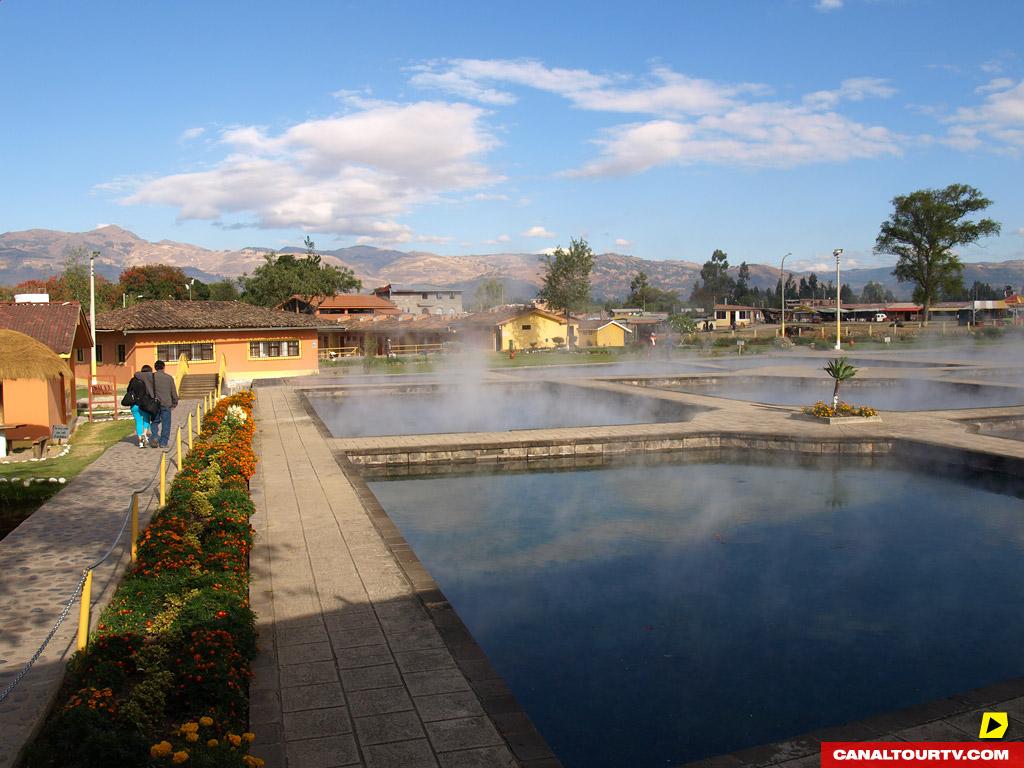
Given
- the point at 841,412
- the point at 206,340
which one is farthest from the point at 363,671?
the point at 206,340

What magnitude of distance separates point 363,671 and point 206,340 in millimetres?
33603

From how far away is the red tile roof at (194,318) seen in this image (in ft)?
114

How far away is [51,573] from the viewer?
8.32 meters

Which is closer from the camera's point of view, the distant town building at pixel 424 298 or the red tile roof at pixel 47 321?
the red tile roof at pixel 47 321

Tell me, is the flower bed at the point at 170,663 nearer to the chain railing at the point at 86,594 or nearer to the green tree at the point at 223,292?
the chain railing at the point at 86,594

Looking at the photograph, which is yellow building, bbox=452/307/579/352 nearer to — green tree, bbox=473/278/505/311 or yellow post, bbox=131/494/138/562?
yellow post, bbox=131/494/138/562

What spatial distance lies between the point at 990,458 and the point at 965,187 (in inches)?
2772

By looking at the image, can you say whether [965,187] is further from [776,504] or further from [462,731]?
[462,731]

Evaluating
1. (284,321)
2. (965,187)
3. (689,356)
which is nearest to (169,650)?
(284,321)

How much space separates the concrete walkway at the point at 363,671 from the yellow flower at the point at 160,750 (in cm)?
67

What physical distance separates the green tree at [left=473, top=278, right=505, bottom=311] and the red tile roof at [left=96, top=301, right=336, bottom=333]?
3355 inches

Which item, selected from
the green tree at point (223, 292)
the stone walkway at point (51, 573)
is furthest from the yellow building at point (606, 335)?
the stone walkway at point (51, 573)

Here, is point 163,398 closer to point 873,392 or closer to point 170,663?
point 170,663

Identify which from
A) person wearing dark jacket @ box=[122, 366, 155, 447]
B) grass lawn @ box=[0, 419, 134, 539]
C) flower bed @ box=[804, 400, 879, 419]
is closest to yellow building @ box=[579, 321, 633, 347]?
flower bed @ box=[804, 400, 879, 419]
